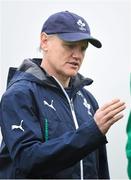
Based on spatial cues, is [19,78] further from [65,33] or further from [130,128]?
[130,128]

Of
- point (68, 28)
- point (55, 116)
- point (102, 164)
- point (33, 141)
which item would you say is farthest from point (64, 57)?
point (102, 164)

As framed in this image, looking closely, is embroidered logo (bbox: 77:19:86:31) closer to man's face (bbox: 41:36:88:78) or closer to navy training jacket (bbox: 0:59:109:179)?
man's face (bbox: 41:36:88:78)

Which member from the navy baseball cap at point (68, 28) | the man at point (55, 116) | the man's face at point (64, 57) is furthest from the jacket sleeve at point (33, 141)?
the navy baseball cap at point (68, 28)

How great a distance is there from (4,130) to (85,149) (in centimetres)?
38

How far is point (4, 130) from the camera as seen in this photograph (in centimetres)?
198

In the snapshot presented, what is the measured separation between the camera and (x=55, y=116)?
2.03m

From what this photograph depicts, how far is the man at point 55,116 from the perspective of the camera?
1812 millimetres

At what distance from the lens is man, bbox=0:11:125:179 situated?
181 cm

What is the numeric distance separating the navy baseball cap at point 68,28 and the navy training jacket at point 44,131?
182 millimetres

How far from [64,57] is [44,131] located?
1.17 ft

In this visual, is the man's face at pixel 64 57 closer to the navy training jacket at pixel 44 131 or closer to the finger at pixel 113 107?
the navy training jacket at pixel 44 131

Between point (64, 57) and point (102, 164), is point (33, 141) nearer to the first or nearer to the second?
point (64, 57)

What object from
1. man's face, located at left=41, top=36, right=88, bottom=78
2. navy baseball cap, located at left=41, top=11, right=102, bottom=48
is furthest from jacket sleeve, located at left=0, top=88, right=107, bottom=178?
navy baseball cap, located at left=41, top=11, right=102, bottom=48

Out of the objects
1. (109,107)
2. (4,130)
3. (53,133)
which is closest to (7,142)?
(4,130)
